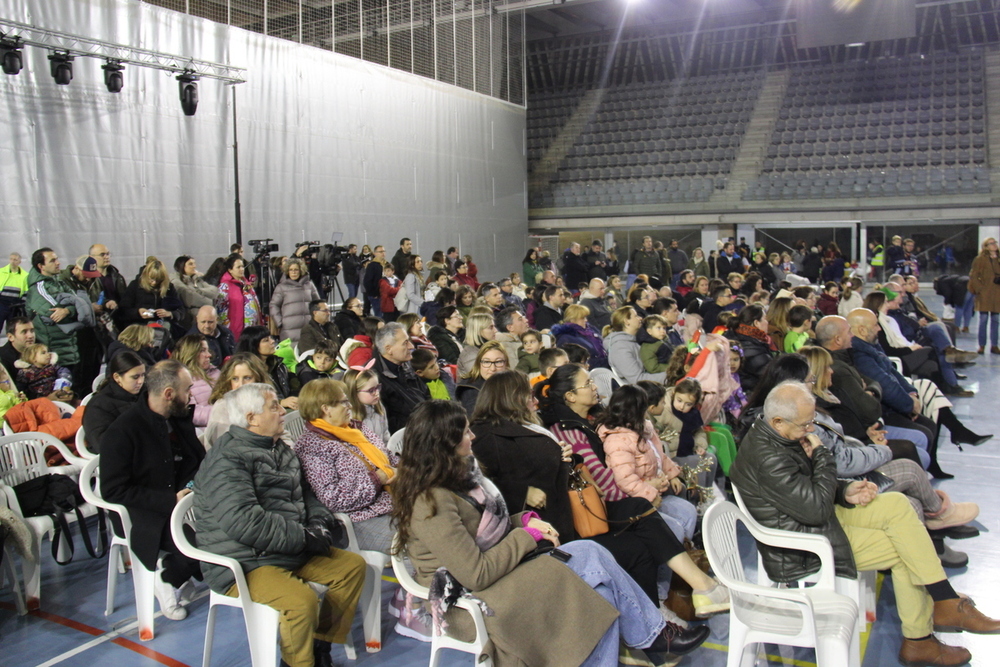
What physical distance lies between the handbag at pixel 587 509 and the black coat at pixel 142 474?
1.54 meters

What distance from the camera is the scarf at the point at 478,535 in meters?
2.57

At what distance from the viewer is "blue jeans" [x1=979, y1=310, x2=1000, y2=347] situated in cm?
971

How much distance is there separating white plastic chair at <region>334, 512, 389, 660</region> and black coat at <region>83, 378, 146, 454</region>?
1.24m

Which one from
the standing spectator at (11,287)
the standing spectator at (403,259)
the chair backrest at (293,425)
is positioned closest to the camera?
the chair backrest at (293,425)

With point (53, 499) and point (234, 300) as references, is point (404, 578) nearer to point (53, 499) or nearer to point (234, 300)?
point (53, 499)

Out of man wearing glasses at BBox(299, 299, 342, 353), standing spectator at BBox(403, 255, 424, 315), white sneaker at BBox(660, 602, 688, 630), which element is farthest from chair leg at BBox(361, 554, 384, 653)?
standing spectator at BBox(403, 255, 424, 315)

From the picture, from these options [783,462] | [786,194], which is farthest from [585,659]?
[786,194]

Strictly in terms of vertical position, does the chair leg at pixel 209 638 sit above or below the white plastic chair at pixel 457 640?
below

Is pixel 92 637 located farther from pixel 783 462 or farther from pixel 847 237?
pixel 847 237

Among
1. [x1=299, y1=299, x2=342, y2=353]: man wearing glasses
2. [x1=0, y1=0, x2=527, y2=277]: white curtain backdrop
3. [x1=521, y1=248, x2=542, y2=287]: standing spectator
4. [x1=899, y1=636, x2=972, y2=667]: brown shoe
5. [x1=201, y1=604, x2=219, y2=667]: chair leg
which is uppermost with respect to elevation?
[x1=0, y1=0, x2=527, y2=277]: white curtain backdrop

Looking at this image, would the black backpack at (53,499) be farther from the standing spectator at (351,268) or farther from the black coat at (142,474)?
the standing spectator at (351,268)

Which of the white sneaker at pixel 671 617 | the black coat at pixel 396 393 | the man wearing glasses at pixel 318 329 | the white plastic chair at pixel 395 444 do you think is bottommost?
the white sneaker at pixel 671 617

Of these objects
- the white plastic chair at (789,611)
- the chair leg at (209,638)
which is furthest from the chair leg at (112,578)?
the white plastic chair at (789,611)

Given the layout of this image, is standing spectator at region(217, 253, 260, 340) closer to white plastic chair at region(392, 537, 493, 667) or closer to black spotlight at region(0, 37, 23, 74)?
black spotlight at region(0, 37, 23, 74)
